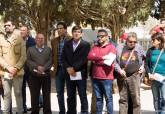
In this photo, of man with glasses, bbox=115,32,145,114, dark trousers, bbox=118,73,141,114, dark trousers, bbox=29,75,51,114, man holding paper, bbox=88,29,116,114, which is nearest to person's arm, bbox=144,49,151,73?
man with glasses, bbox=115,32,145,114

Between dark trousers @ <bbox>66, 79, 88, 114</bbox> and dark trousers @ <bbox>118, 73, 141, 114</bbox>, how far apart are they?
2.61 ft

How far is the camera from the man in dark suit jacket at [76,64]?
934 cm

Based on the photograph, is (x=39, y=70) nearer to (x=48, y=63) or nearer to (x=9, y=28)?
(x=48, y=63)

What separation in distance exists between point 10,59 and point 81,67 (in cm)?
151

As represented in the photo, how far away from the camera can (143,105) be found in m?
12.3

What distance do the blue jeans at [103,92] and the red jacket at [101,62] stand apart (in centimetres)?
12

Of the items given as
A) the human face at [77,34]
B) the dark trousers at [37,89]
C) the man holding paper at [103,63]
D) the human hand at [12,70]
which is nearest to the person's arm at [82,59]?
the human face at [77,34]

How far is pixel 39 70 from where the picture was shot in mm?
9578

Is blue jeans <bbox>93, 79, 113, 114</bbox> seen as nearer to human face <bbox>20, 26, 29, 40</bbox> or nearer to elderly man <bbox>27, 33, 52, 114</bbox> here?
elderly man <bbox>27, 33, 52, 114</bbox>

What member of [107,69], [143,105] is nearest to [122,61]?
[107,69]

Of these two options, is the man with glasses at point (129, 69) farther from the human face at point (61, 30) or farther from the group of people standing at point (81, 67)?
the human face at point (61, 30)

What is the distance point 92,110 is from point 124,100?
1250 mm

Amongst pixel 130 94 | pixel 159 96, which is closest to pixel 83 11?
pixel 130 94

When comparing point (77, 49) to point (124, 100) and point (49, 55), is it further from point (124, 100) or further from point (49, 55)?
point (124, 100)
